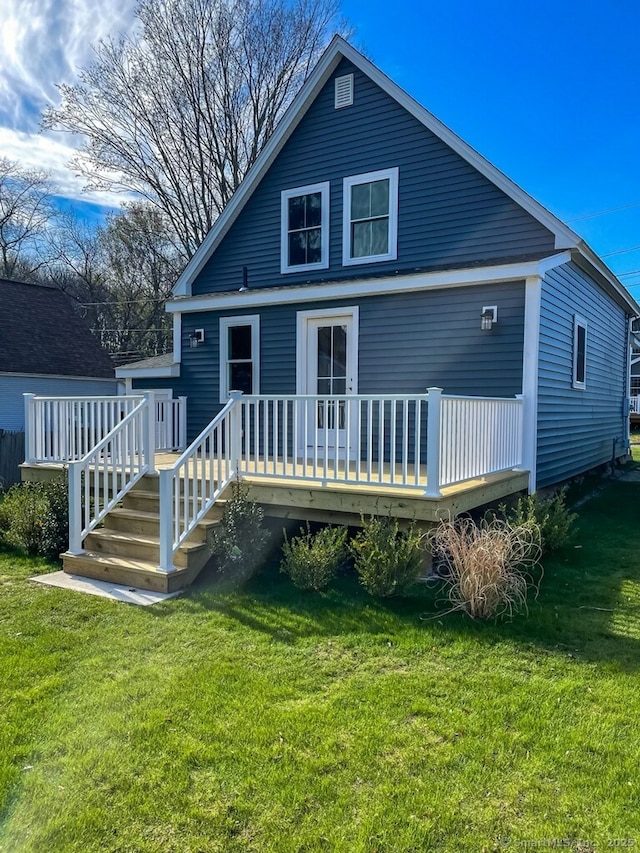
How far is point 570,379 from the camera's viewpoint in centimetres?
926

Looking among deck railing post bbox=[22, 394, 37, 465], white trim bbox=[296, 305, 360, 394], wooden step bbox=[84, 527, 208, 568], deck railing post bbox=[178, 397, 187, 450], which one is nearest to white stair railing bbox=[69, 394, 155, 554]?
wooden step bbox=[84, 527, 208, 568]

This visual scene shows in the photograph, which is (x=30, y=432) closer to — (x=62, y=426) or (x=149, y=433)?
(x=62, y=426)

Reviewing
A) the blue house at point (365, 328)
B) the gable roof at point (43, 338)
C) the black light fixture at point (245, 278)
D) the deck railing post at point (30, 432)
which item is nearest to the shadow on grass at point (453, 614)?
the blue house at point (365, 328)

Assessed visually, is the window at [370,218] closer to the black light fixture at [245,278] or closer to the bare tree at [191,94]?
the black light fixture at [245,278]

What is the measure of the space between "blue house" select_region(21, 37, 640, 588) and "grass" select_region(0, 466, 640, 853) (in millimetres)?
1319

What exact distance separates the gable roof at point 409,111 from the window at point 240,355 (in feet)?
4.72

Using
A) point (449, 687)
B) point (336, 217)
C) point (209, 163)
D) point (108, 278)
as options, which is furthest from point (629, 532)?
point (108, 278)

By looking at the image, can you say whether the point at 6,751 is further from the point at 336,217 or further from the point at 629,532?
the point at 336,217

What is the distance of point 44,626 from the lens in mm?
4457

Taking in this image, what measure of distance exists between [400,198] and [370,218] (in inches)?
21.6

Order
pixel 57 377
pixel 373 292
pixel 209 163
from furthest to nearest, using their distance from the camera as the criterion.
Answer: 1. pixel 209 163
2. pixel 57 377
3. pixel 373 292

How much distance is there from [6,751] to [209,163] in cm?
2259

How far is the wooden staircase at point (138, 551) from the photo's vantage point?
213 inches

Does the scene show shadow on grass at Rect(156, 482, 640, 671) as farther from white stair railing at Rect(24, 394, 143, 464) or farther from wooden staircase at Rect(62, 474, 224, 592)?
white stair railing at Rect(24, 394, 143, 464)
